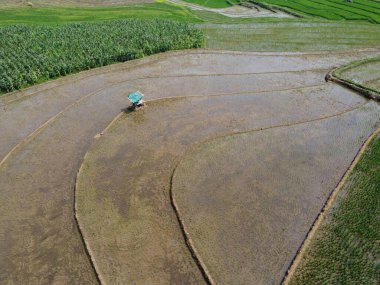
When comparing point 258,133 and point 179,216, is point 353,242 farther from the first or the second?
point 258,133

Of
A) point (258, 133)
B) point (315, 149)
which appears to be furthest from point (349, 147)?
point (258, 133)

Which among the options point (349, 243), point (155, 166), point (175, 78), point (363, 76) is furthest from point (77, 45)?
point (349, 243)

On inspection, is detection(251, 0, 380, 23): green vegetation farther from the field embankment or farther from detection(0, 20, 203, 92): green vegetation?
detection(0, 20, 203, 92): green vegetation

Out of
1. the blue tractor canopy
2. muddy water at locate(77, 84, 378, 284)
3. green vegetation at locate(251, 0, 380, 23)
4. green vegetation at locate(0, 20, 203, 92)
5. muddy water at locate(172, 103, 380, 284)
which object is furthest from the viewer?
green vegetation at locate(251, 0, 380, 23)

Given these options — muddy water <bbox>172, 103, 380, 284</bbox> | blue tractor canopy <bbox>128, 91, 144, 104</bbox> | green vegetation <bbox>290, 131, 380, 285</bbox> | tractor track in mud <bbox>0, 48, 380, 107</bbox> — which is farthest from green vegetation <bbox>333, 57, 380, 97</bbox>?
blue tractor canopy <bbox>128, 91, 144, 104</bbox>

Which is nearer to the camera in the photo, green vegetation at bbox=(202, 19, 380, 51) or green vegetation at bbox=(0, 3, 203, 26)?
green vegetation at bbox=(202, 19, 380, 51)

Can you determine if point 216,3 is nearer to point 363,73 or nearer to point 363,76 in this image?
point 363,73
